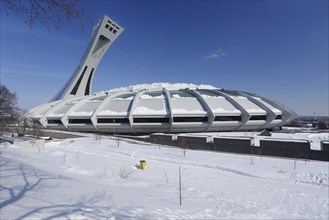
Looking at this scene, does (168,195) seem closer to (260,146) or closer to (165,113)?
(260,146)

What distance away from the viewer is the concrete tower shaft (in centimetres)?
5669

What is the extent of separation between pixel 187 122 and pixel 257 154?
59.2ft

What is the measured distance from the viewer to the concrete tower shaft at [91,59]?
186 feet

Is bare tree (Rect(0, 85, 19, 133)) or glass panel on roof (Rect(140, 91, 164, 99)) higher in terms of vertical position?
glass panel on roof (Rect(140, 91, 164, 99))

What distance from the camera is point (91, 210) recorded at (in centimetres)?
526

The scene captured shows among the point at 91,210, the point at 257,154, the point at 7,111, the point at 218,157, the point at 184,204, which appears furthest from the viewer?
the point at 7,111

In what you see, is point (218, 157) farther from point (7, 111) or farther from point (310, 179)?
point (7, 111)

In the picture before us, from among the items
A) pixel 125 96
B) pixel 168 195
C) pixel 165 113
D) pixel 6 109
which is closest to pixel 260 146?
pixel 168 195

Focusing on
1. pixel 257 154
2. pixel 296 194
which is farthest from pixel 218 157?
pixel 296 194

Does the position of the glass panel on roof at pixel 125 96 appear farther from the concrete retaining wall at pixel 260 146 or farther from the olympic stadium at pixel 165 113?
the concrete retaining wall at pixel 260 146

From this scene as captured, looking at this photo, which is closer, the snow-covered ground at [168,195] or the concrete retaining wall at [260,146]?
the snow-covered ground at [168,195]

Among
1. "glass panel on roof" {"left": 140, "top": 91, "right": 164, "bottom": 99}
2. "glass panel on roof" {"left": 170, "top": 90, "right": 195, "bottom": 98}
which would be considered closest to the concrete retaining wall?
"glass panel on roof" {"left": 140, "top": 91, "right": 164, "bottom": 99}

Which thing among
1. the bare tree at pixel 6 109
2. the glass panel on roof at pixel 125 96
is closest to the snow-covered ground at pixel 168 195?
the bare tree at pixel 6 109

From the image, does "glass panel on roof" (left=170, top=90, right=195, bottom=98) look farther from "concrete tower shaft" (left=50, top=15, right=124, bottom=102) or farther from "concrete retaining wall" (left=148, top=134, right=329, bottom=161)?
"concrete tower shaft" (left=50, top=15, right=124, bottom=102)
